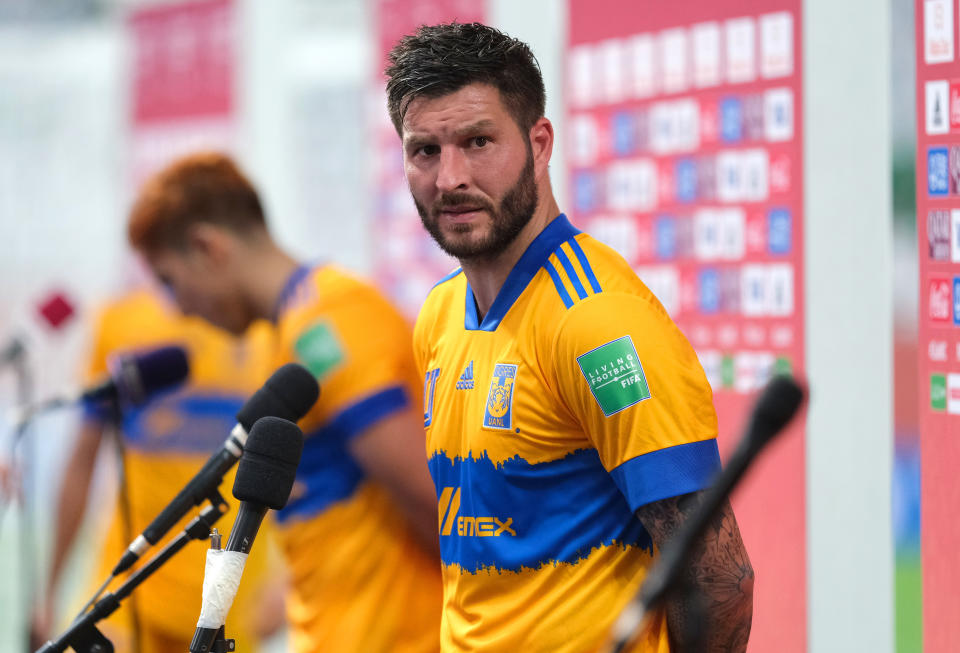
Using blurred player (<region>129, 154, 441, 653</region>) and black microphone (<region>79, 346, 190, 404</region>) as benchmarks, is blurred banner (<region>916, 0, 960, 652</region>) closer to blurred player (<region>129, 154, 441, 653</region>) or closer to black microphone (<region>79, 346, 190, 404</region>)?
blurred player (<region>129, 154, 441, 653</region>)

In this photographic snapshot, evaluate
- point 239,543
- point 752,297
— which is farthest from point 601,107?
point 239,543

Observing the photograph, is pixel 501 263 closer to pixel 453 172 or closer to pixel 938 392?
pixel 453 172

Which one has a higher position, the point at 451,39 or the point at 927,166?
the point at 451,39

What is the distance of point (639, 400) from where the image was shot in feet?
3.91

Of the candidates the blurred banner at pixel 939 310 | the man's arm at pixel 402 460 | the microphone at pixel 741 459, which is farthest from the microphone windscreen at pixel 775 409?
the man's arm at pixel 402 460

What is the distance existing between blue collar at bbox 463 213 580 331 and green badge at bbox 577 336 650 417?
0.18 meters

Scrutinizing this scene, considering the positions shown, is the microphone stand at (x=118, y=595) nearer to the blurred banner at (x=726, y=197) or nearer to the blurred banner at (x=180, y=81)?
the blurred banner at (x=726, y=197)

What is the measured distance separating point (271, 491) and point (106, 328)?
6.20ft

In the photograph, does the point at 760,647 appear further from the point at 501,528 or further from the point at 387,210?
the point at 387,210

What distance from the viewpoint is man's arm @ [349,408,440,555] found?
1884 mm

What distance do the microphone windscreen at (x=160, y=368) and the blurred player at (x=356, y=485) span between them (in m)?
0.28

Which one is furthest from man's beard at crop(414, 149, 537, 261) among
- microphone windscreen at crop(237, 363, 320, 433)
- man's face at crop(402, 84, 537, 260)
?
microphone windscreen at crop(237, 363, 320, 433)

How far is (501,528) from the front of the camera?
1.32 metres

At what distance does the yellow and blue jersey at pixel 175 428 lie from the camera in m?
2.51
